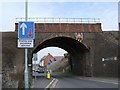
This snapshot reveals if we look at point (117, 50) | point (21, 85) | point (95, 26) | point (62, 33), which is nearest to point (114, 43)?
point (117, 50)

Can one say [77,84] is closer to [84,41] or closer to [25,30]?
[25,30]

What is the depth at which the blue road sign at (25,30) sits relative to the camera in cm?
1397

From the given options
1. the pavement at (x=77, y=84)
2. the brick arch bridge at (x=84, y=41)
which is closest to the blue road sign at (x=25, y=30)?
the pavement at (x=77, y=84)

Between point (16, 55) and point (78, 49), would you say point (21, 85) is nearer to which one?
point (16, 55)

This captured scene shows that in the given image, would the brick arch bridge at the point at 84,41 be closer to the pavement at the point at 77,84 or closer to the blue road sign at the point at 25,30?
the pavement at the point at 77,84

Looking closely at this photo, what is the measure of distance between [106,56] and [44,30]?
10508 millimetres

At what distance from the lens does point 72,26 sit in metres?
50.4

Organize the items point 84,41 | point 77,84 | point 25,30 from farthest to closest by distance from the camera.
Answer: point 84,41 < point 77,84 < point 25,30

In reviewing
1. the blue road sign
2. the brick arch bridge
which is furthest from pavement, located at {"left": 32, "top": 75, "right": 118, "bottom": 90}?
the blue road sign

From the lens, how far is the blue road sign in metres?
14.0

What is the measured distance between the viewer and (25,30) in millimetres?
13992

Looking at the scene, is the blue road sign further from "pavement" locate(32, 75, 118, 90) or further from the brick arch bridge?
the brick arch bridge

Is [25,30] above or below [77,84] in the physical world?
above

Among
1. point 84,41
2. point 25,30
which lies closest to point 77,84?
point 25,30
